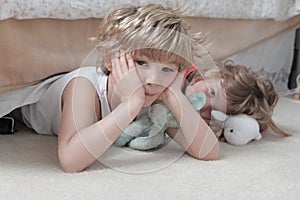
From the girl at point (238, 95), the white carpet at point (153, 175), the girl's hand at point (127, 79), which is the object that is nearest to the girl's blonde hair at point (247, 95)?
the girl at point (238, 95)

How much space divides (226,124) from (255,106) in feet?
0.32

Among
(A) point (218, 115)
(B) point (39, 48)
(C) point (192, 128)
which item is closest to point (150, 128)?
(C) point (192, 128)

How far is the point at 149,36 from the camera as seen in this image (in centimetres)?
97

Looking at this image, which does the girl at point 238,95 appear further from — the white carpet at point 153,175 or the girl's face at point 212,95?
the white carpet at point 153,175

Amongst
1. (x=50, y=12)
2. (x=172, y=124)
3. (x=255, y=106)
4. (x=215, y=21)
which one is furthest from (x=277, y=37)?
(x=50, y=12)

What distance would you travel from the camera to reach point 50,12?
111 centimetres

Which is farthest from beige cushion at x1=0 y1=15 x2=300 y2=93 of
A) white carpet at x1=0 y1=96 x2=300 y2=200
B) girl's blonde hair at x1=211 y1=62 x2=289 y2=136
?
girl's blonde hair at x1=211 y1=62 x2=289 y2=136

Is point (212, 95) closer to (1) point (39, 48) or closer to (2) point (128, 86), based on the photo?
(2) point (128, 86)

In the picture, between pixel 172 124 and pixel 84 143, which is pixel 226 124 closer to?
pixel 172 124

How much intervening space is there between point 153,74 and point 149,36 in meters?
0.08

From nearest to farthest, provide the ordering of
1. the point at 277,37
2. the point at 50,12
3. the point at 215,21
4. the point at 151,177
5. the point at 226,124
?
the point at 151,177 < the point at 50,12 < the point at 226,124 < the point at 215,21 < the point at 277,37

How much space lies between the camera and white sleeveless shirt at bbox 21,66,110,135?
1.09 metres

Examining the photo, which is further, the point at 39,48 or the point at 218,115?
the point at 218,115

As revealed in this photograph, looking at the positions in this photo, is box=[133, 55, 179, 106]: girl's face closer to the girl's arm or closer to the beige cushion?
the girl's arm
